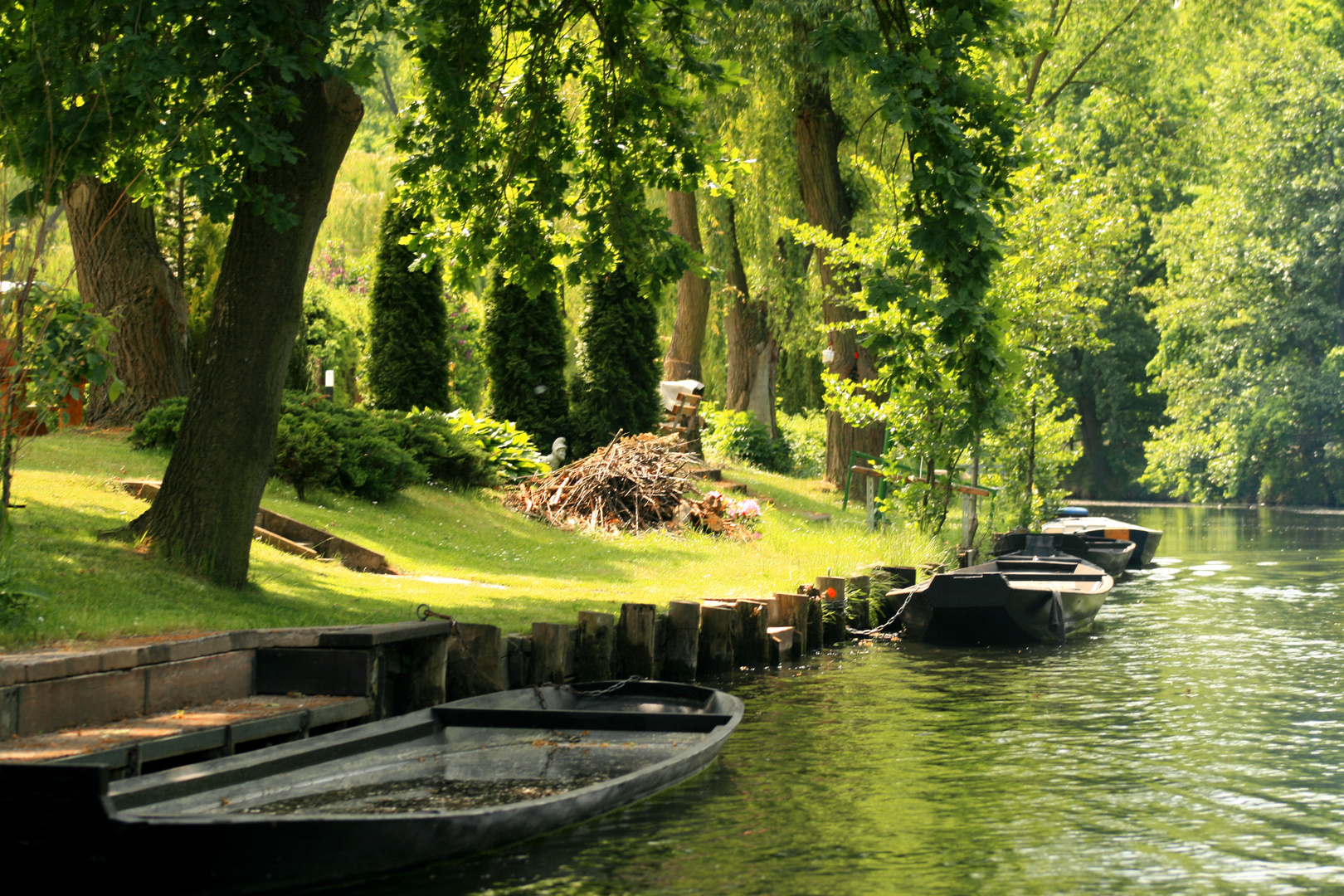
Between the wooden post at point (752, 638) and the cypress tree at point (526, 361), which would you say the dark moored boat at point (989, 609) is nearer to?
the wooden post at point (752, 638)

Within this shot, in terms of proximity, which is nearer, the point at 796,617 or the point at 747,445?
the point at 796,617

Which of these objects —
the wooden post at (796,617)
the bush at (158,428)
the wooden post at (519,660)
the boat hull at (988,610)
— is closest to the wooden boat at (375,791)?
the wooden post at (519,660)

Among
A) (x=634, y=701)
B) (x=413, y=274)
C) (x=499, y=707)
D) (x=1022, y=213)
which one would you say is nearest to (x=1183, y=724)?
(x=634, y=701)

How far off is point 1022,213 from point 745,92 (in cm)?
569

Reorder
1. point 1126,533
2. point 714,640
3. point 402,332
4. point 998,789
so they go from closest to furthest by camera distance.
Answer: point 998,789
point 714,640
point 402,332
point 1126,533

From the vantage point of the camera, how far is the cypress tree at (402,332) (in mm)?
23625

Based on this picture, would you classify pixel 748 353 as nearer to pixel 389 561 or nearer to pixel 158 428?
pixel 158 428

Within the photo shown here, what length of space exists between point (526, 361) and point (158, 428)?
8388 millimetres

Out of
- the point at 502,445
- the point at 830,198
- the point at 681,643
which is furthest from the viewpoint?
the point at 830,198

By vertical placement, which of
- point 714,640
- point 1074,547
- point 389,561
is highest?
point 1074,547

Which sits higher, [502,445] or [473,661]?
[502,445]

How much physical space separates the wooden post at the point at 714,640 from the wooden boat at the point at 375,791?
2.56 m

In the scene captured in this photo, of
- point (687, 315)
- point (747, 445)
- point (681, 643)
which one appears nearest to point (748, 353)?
point (687, 315)

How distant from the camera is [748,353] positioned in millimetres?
36438
